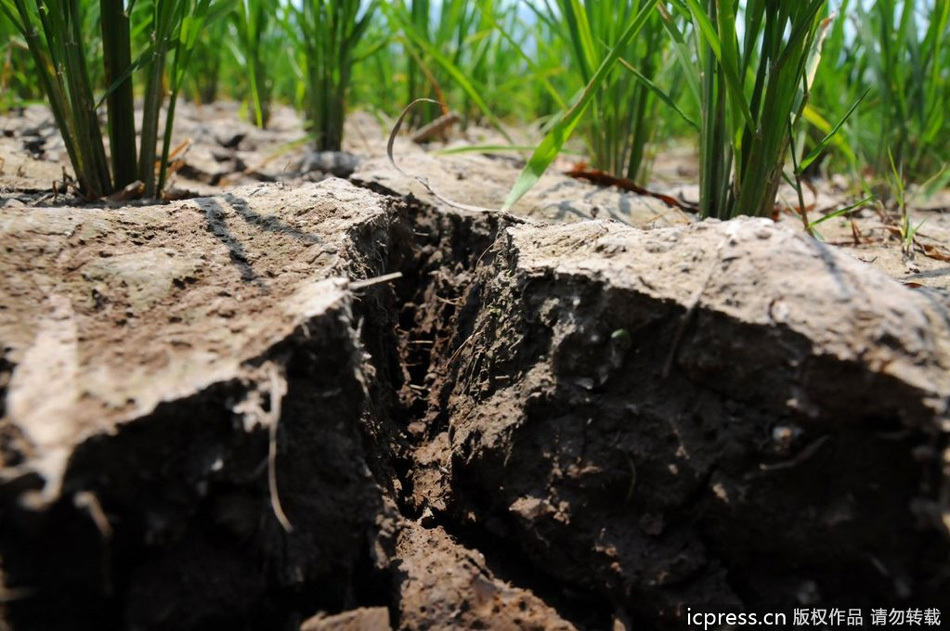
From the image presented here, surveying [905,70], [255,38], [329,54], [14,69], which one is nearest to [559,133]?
[329,54]

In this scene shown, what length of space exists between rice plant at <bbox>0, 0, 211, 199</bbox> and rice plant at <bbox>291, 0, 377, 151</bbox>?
0.68 m

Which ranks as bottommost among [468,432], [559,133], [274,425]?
[468,432]

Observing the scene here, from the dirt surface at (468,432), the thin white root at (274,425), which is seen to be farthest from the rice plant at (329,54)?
the thin white root at (274,425)

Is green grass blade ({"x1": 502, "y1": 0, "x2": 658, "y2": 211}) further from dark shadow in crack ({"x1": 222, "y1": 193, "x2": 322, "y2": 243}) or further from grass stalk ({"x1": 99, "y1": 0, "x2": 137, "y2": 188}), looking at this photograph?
grass stalk ({"x1": 99, "y1": 0, "x2": 137, "y2": 188})

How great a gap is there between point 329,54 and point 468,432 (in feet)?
4.89

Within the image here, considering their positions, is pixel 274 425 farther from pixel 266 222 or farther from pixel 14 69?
pixel 14 69

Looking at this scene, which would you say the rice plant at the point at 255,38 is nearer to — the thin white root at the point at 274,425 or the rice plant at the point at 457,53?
the rice plant at the point at 457,53

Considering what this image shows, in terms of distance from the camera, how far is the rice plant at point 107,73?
49.0 inches

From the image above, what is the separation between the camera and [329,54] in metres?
2.08

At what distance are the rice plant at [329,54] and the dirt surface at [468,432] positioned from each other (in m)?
1.03

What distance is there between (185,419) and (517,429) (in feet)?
1.54

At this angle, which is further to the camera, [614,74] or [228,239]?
[614,74]

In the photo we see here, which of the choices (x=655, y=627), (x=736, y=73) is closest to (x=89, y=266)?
(x=655, y=627)

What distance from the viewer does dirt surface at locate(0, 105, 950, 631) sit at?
29.6 inches
